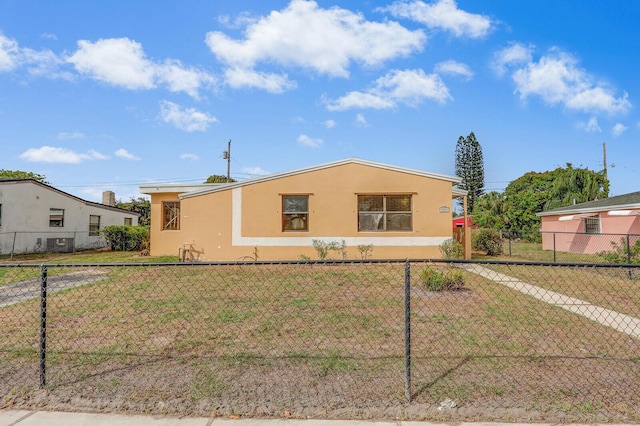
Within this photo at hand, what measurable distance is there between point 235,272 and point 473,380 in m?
7.53

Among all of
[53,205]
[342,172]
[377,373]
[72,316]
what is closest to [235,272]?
[72,316]

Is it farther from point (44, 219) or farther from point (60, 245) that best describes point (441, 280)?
point (44, 219)

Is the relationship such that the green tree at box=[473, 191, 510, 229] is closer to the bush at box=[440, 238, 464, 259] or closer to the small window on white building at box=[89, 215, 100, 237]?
the bush at box=[440, 238, 464, 259]

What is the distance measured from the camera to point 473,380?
2979mm

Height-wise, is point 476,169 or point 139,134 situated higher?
point 476,169

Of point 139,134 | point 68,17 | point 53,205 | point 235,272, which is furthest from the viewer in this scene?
point 53,205

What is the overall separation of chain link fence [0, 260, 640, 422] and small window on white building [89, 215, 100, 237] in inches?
609

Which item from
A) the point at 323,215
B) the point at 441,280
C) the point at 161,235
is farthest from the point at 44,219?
the point at 441,280

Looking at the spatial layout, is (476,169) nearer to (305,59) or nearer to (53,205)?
(305,59)

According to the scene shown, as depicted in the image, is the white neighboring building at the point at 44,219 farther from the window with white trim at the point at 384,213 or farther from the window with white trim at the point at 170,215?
the window with white trim at the point at 384,213

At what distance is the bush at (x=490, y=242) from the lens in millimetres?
16141

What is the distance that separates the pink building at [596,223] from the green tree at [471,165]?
A: 19242 mm

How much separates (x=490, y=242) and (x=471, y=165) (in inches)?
991

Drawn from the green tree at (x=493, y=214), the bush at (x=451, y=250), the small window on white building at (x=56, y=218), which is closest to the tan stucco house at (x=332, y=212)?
the bush at (x=451, y=250)
